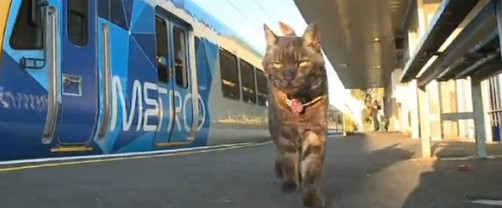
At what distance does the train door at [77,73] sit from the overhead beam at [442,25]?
3.84 m

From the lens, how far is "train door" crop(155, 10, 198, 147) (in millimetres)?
9930

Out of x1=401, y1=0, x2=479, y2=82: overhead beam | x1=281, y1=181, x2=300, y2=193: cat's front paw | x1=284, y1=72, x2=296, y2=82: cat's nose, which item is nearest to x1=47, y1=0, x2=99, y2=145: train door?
x1=281, y1=181, x2=300, y2=193: cat's front paw

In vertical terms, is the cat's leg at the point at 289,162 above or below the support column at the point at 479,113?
below

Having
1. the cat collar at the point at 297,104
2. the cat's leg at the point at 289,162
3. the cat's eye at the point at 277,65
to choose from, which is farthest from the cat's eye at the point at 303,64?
the cat's leg at the point at 289,162

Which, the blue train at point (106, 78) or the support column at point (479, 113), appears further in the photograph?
the support column at point (479, 113)

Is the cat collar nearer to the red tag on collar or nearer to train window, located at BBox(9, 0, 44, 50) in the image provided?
the red tag on collar

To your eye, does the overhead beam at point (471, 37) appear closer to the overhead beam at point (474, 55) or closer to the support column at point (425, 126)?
the overhead beam at point (474, 55)

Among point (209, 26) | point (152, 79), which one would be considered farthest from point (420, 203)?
point (209, 26)

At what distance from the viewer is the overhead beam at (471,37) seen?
392 centimetres

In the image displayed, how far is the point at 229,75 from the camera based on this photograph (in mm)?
14289

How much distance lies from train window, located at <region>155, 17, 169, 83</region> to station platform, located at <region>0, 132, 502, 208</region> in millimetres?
3321

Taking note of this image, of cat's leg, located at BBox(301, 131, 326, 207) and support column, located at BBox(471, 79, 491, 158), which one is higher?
support column, located at BBox(471, 79, 491, 158)

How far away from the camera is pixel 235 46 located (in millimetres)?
15375

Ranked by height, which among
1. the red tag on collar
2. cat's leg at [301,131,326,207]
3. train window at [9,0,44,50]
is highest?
train window at [9,0,44,50]
